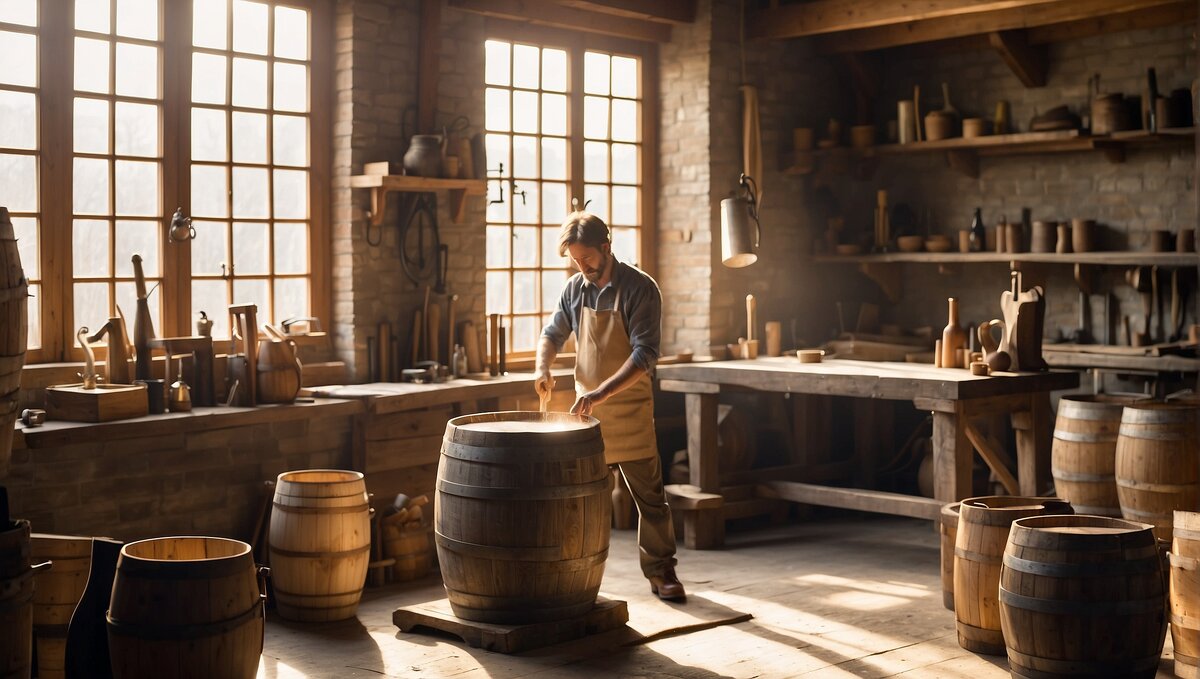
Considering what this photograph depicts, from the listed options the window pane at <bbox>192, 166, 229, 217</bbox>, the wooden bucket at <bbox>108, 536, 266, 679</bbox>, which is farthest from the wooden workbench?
the wooden bucket at <bbox>108, 536, 266, 679</bbox>

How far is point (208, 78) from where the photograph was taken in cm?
618

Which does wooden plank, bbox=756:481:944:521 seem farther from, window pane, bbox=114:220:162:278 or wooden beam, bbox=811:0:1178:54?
window pane, bbox=114:220:162:278

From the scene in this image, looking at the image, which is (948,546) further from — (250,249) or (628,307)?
(250,249)

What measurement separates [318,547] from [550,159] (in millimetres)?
3126

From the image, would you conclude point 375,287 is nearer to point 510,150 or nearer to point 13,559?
point 510,150

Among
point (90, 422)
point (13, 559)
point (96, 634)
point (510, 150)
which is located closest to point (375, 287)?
point (510, 150)

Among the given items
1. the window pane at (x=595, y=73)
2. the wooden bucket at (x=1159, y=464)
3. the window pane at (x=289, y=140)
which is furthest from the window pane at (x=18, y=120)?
the wooden bucket at (x=1159, y=464)

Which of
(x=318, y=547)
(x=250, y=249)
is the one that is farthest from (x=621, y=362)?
(x=250, y=249)

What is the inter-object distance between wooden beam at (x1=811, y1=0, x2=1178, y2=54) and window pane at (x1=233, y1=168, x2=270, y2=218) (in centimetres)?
384

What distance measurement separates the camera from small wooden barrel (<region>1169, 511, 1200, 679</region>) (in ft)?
14.9

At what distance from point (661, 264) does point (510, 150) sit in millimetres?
1340

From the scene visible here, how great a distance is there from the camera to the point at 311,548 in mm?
5332

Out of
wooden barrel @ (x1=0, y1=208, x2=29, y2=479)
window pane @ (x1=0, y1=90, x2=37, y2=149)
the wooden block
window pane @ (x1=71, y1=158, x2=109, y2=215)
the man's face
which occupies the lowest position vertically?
the wooden block

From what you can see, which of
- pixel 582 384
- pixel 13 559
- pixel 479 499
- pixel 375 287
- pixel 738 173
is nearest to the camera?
pixel 13 559
